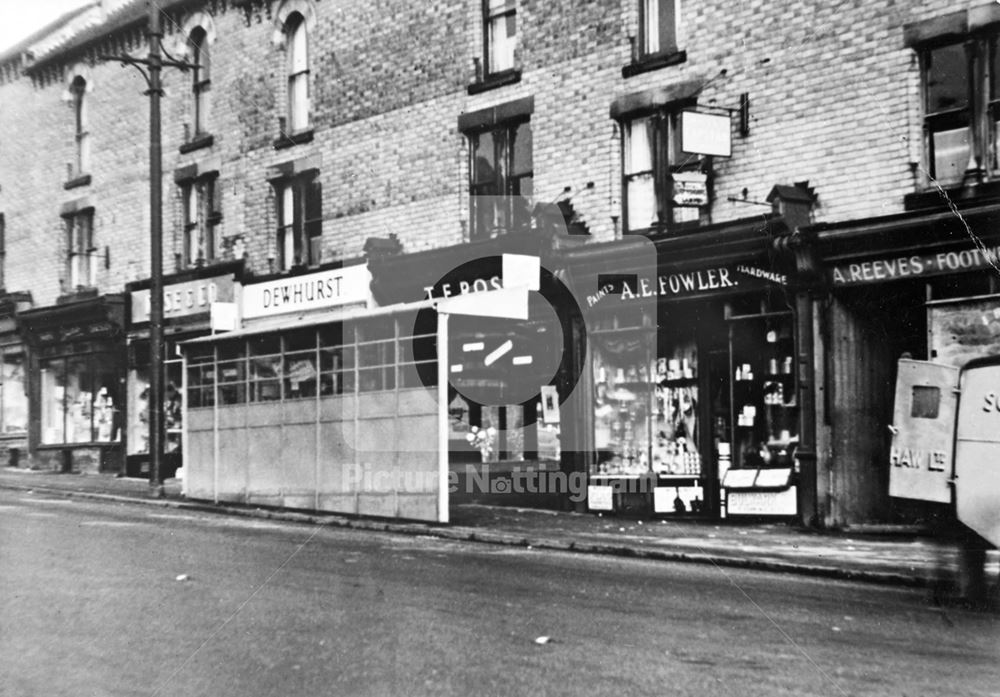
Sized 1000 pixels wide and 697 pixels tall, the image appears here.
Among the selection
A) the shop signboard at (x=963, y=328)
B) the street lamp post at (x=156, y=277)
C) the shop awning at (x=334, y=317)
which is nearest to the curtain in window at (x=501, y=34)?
the shop awning at (x=334, y=317)

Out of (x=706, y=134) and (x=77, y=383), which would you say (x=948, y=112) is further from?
(x=77, y=383)

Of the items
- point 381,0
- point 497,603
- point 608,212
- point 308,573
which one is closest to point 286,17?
point 381,0

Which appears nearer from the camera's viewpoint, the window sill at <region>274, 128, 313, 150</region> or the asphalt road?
the asphalt road

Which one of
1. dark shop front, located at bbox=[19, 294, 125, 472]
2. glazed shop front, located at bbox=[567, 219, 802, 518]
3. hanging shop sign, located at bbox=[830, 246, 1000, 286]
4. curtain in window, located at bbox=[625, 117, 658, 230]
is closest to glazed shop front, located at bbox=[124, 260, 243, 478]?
dark shop front, located at bbox=[19, 294, 125, 472]

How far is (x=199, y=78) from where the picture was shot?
92.0ft

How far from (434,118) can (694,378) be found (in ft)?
24.8

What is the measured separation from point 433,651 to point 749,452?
10399 mm

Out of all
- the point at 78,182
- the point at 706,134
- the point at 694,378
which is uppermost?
the point at 78,182

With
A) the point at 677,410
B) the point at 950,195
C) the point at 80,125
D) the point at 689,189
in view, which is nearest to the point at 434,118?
the point at 689,189

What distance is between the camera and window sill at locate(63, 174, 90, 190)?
31.0m

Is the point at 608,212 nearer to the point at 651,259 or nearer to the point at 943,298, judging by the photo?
the point at 651,259

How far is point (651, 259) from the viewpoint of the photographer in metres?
17.9

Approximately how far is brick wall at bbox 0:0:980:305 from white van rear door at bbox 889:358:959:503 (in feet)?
19.6

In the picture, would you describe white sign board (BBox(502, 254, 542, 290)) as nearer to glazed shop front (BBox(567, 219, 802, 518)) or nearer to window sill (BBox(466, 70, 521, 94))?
glazed shop front (BBox(567, 219, 802, 518))
